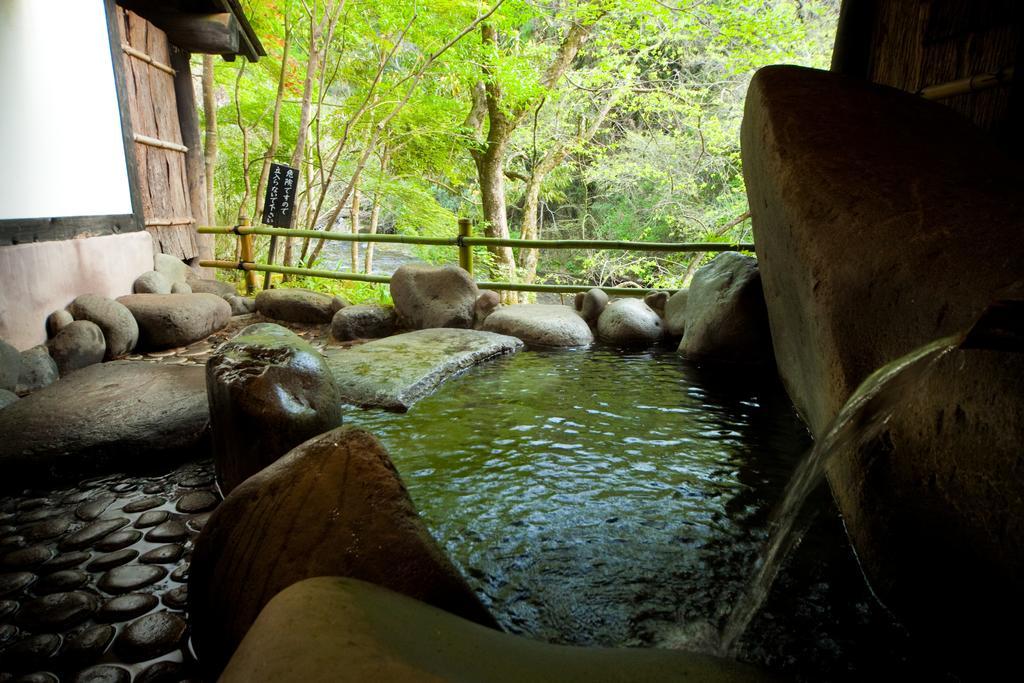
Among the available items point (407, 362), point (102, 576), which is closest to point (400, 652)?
point (102, 576)

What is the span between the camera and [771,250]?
11.1ft

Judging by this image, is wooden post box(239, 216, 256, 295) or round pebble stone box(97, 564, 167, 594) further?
wooden post box(239, 216, 256, 295)

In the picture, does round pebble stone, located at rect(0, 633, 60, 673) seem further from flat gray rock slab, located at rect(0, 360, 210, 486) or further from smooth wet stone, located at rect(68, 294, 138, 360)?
smooth wet stone, located at rect(68, 294, 138, 360)

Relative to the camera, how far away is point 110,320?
16.7 feet

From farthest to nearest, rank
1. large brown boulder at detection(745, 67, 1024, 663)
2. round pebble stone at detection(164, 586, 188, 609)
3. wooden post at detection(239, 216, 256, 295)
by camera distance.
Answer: wooden post at detection(239, 216, 256, 295), round pebble stone at detection(164, 586, 188, 609), large brown boulder at detection(745, 67, 1024, 663)

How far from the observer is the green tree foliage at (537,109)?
30.3 ft

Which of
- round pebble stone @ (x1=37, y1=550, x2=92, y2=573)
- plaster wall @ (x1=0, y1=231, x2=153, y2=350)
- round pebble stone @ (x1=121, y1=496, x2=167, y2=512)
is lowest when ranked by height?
round pebble stone @ (x1=121, y1=496, x2=167, y2=512)

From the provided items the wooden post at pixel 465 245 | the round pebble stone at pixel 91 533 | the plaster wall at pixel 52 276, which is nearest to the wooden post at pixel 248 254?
the plaster wall at pixel 52 276

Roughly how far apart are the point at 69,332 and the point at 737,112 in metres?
11.9

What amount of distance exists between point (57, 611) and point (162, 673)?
0.56m

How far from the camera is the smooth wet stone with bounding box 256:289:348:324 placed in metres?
6.45

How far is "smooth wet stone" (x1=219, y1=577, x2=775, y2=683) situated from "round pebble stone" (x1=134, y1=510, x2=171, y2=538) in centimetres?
150

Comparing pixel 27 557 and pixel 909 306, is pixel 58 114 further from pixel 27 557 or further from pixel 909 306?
pixel 909 306

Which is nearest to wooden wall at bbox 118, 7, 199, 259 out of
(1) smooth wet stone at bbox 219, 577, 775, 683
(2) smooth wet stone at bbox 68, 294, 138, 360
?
(2) smooth wet stone at bbox 68, 294, 138, 360
